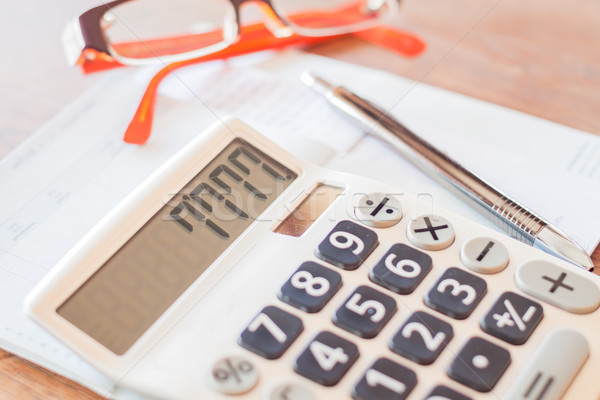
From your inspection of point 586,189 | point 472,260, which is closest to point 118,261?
point 472,260

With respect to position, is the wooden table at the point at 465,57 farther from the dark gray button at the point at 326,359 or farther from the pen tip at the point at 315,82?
the dark gray button at the point at 326,359

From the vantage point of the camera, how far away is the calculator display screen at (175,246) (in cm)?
39

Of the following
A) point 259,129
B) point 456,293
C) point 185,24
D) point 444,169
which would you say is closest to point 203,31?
point 185,24

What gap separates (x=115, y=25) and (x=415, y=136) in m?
0.34

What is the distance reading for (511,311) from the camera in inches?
15.1

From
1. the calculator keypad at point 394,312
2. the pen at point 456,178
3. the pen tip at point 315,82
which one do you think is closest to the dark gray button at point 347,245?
the calculator keypad at point 394,312

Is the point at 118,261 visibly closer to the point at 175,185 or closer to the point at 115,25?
the point at 175,185

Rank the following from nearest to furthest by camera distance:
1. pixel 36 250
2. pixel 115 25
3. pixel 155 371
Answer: pixel 155 371 → pixel 36 250 → pixel 115 25

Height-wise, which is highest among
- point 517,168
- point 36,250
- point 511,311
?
point 517,168

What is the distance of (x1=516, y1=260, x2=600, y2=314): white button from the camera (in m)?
0.38

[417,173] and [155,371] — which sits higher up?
[417,173]

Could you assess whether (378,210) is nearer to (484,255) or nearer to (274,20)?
(484,255)

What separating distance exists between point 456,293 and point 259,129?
0.72 ft

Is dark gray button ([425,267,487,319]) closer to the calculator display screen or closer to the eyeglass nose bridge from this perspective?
the calculator display screen
